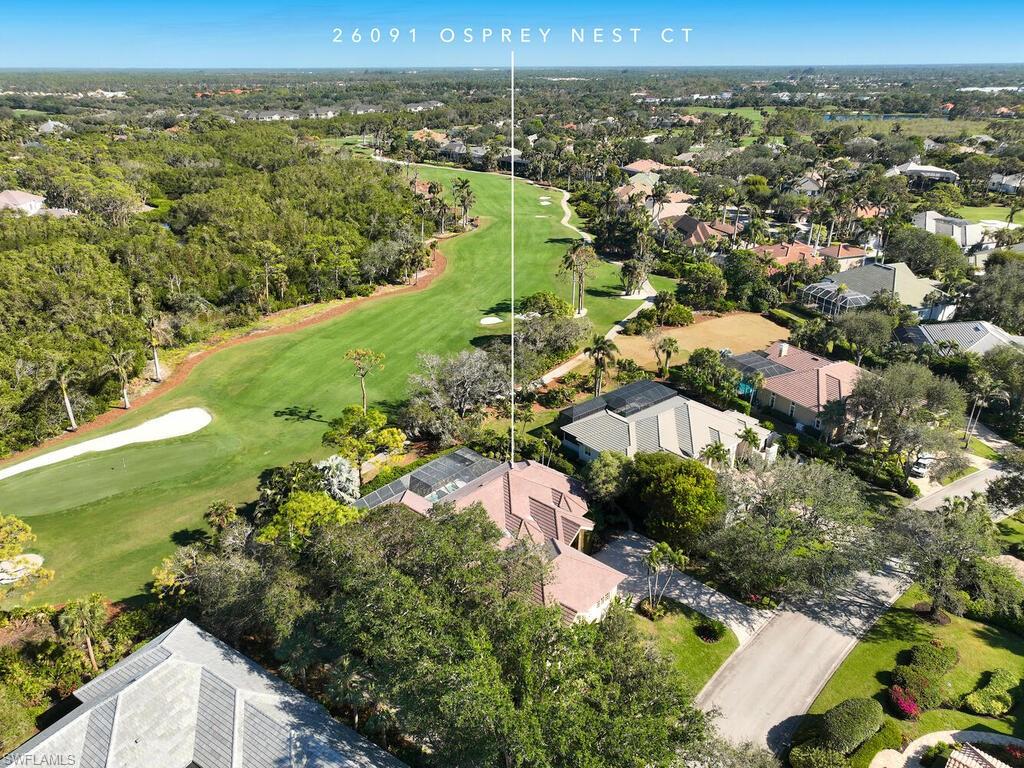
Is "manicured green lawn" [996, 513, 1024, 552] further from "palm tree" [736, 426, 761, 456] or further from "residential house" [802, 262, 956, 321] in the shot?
"residential house" [802, 262, 956, 321]

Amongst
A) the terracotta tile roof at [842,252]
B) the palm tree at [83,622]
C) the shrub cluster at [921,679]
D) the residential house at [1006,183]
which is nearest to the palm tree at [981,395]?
the shrub cluster at [921,679]

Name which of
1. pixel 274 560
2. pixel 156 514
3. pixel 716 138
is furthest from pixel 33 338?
pixel 716 138

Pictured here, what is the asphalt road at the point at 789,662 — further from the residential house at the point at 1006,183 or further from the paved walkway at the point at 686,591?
the residential house at the point at 1006,183

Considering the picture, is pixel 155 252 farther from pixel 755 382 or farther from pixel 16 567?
pixel 755 382

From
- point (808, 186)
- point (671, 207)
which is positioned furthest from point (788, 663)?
point (808, 186)

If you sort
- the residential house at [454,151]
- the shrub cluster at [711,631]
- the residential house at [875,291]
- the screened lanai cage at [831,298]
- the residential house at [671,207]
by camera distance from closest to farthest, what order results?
1. the shrub cluster at [711,631]
2. the screened lanai cage at [831,298]
3. the residential house at [875,291]
4. the residential house at [671,207]
5. the residential house at [454,151]

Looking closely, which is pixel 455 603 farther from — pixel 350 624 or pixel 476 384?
pixel 476 384
